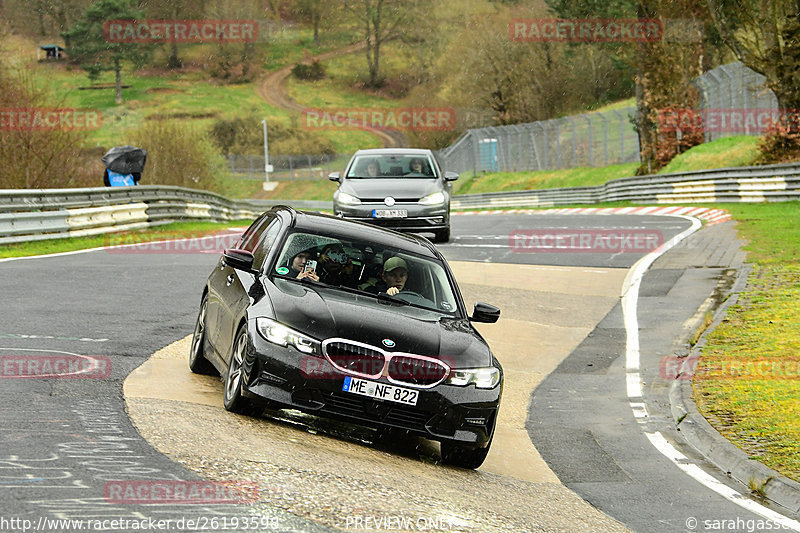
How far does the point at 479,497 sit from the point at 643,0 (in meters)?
47.3

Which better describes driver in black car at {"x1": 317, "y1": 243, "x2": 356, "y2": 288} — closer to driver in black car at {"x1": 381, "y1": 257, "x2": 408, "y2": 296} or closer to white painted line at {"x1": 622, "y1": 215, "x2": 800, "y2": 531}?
driver in black car at {"x1": 381, "y1": 257, "x2": 408, "y2": 296}

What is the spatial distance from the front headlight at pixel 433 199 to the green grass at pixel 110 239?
682cm

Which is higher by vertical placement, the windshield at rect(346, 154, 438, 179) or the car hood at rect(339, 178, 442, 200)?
the windshield at rect(346, 154, 438, 179)

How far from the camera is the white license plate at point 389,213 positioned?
68.5ft

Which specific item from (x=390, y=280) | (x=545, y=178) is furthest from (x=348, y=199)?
(x=545, y=178)

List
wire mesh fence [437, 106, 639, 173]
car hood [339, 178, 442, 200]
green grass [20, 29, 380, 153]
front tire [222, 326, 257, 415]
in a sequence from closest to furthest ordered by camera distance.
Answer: front tire [222, 326, 257, 415], car hood [339, 178, 442, 200], wire mesh fence [437, 106, 639, 173], green grass [20, 29, 380, 153]

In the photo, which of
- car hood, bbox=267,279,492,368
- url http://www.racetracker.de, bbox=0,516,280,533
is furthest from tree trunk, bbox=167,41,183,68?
url http://www.racetracker.de, bbox=0,516,280,533

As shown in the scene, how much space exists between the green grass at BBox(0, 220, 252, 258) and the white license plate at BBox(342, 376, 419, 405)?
46.6 feet

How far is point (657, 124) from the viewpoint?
49969 mm

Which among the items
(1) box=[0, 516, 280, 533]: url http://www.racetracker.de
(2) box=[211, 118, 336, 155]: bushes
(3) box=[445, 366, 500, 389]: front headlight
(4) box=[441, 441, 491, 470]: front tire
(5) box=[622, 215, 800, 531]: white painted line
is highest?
(2) box=[211, 118, 336, 155]: bushes

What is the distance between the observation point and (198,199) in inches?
1326

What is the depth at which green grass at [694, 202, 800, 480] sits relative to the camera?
29.8ft

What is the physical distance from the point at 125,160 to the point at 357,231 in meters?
20.6

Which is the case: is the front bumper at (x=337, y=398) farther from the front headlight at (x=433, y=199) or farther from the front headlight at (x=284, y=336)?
the front headlight at (x=433, y=199)
